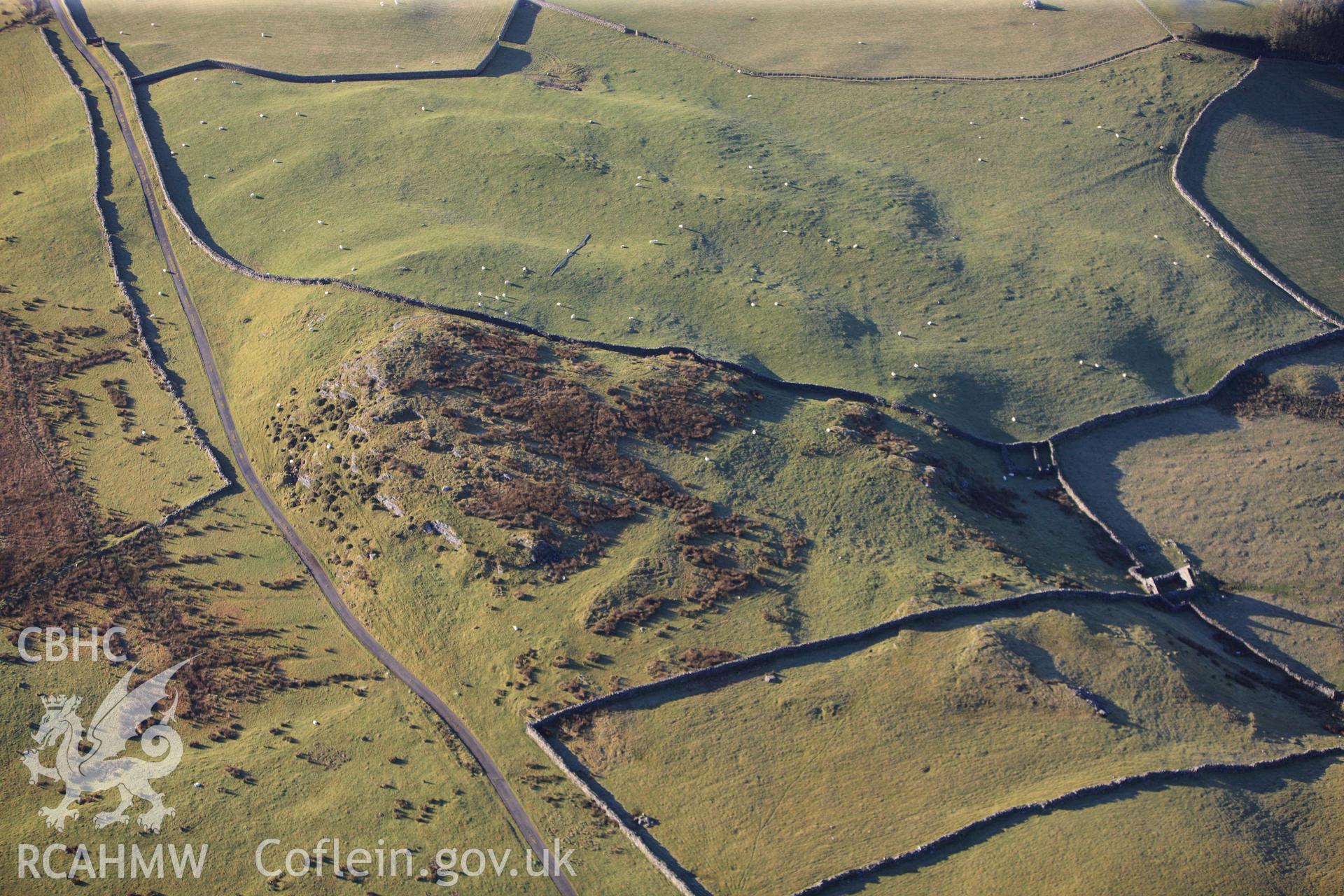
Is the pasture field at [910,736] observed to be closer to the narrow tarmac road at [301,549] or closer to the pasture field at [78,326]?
the narrow tarmac road at [301,549]

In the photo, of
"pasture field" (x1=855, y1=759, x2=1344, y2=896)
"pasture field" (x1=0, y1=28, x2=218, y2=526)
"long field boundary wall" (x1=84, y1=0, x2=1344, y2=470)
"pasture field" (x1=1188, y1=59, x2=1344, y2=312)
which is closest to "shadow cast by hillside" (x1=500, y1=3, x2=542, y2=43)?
"pasture field" (x1=0, y1=28, x2=218, y2=526)

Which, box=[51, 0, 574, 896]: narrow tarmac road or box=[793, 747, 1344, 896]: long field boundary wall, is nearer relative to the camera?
box=[793, 747, 1344, 896]: long field boundary wall

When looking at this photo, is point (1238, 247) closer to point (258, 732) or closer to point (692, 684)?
point (692, 684)

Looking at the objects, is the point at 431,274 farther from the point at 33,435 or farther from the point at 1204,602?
the point at 1204,602

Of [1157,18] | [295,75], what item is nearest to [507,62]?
[295,75]

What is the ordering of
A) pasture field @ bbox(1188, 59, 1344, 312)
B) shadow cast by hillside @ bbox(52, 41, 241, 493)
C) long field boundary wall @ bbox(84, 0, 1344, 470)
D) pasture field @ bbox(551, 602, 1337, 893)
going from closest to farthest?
pasture field @ bbox(551, 602, 1337, 893) → long field boundary wall @ bbox(84, 0, 1344, 470) → shadow cast by hillside @ bbox(52, 41, 241, 493) → pasture field @ bbox(1188, 59, 1344, 312)

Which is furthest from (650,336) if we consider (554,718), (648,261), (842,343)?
(554,718)

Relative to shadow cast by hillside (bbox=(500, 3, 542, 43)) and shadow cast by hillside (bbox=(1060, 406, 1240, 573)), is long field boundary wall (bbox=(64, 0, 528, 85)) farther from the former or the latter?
shadow cast by hillside (bbox=(1060, 406, 1240, 573))
